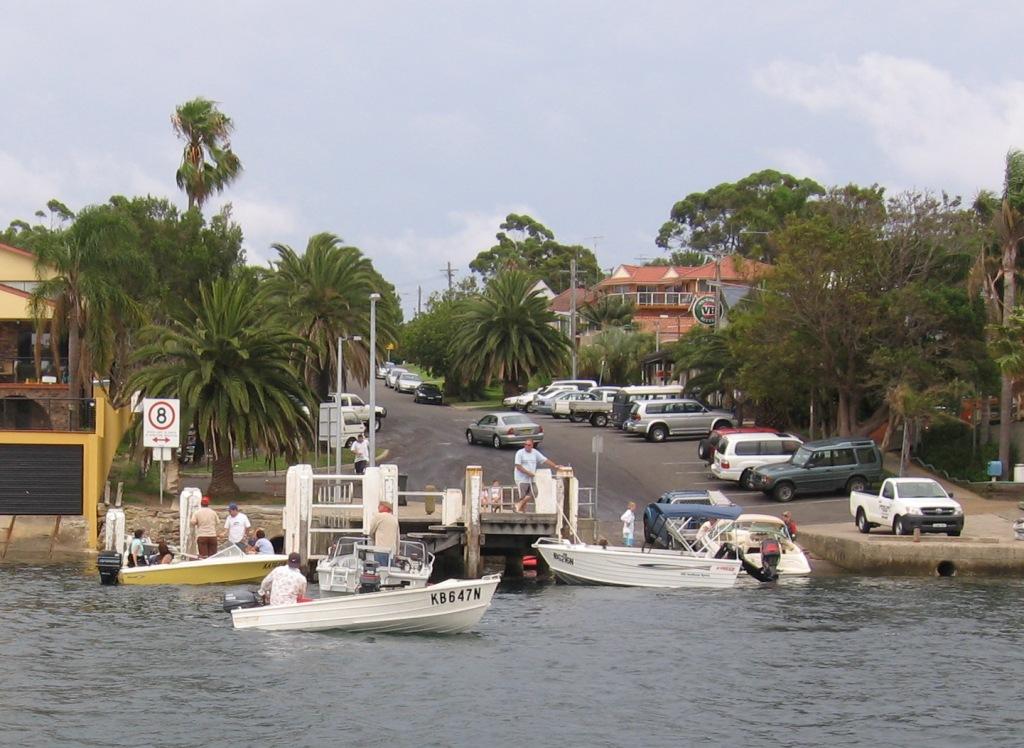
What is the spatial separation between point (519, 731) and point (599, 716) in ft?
5.65

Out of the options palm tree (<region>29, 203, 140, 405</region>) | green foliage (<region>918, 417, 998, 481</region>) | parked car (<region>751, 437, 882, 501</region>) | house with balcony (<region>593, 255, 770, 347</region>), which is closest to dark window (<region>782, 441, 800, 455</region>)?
parked car (<region>751, 437, 882, 501</region>)

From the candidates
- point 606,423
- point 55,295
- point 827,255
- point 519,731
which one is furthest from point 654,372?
point 519,731

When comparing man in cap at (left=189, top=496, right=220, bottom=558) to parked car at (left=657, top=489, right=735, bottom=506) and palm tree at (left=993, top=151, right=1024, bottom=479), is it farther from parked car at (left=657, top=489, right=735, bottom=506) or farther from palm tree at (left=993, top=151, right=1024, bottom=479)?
palm tree at (left=993, top=151, right=1024, bottom=479)

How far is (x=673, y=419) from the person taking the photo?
218 feet

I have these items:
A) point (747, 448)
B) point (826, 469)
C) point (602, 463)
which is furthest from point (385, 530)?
point (602, 463)

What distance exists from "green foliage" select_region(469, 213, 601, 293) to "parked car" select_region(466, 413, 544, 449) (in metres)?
91.0

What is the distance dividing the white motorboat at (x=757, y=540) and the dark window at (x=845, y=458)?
34.5ft

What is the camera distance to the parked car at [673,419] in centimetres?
6650

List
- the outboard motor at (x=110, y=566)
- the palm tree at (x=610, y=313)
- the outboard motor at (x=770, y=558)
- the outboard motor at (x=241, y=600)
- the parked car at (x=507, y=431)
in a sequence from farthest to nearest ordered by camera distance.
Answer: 1. the palm tree at (x=610, y=313)
2. the parked car at (x=507, y=431)
3. the outboard motor at (x=770, y=558)
4. the outboard motor at (x=110, y=566)
5. the outboard motor at (x=241, y=600)

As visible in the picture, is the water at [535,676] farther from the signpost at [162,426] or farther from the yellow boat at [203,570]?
the signpost at [162,426]

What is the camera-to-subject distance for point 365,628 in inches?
1187

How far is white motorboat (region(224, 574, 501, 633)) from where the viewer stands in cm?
2948

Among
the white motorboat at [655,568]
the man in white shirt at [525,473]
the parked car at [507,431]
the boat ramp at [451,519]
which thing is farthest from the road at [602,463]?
the white motorboat at [655,568]

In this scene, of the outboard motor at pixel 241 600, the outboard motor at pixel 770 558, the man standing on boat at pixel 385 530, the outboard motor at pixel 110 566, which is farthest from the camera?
the outboard motor at pixel 770 558
